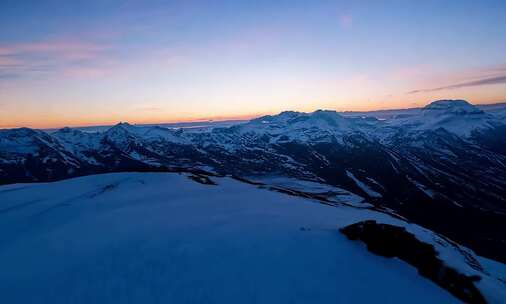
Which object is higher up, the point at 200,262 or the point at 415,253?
the point at 200,262

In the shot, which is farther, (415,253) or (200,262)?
(415,253)

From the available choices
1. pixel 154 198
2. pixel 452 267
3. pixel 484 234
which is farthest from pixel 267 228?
pixel 484 234

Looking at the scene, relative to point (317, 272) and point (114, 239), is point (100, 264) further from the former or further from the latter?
point (317, 272)

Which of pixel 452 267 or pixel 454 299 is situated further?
pixel 452 267

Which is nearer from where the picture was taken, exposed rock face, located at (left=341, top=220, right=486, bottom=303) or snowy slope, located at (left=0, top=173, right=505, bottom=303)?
snowy slope, located at (left=0, top=173, right=505, bottom=303)
